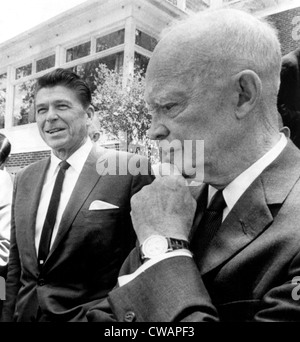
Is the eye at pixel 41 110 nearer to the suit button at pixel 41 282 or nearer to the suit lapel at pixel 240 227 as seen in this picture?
the suit button at pixel 41 282

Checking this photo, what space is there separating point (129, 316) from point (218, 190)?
31cm

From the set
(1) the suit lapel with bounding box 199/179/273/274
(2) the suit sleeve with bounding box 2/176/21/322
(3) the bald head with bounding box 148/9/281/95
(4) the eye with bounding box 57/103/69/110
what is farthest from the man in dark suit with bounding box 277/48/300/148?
(2) the suit sleeve with bounding box 2/176/21/322

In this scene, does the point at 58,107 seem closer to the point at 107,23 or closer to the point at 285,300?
the point at 107,23

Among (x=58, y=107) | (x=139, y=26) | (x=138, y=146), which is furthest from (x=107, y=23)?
(x=138, y=146)

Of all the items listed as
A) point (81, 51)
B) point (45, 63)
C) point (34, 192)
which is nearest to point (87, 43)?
point (81, 51)

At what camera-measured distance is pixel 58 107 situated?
1202 millimetres

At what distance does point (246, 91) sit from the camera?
2.40 feet

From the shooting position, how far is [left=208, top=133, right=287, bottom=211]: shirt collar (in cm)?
74

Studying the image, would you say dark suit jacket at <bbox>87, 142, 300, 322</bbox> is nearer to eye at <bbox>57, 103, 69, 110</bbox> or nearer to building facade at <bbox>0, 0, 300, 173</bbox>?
building facade at <bbox>0, 0, 300, 173</bbox>

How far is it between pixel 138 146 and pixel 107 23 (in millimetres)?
429

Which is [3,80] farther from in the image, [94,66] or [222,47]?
[222,47]

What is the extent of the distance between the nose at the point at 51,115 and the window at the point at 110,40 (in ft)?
0.76
